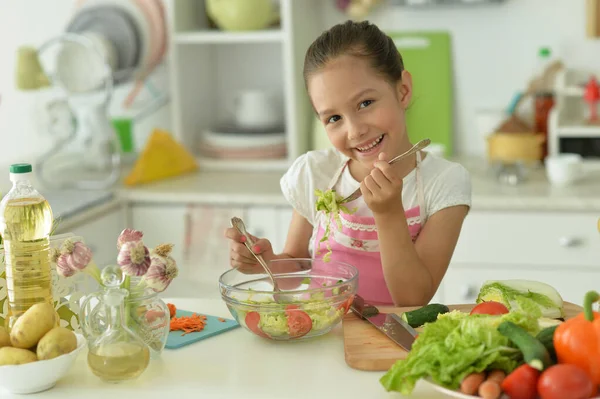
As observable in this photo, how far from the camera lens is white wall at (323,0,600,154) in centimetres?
302

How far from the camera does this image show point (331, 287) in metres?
1.35

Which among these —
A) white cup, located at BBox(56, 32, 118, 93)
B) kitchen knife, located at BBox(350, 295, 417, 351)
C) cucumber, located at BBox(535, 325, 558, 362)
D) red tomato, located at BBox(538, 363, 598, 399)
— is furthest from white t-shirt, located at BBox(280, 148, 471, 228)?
white cup, located at BBox(56, 32, 118, 93)

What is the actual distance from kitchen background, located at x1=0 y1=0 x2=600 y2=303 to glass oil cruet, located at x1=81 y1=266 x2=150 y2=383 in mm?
1360

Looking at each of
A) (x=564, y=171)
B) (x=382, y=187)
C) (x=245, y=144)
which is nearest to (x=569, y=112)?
(x=564, y=171)

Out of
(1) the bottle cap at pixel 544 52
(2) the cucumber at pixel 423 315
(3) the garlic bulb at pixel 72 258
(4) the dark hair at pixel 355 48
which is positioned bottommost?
(2) the cucumber at pixel 423 315

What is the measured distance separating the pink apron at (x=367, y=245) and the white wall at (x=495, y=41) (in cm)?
147

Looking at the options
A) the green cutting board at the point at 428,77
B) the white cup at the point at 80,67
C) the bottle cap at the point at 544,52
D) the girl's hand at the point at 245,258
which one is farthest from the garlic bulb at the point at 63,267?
the bottle cap at the point at 544,52

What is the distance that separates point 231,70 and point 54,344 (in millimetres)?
2242

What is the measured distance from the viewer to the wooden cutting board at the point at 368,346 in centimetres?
123

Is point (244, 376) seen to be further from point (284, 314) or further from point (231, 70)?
point (231, 70)

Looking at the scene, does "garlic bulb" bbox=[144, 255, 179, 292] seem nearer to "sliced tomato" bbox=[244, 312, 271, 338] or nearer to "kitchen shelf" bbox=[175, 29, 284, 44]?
"sliced tomato" bbox=[244, 312, 271, 338]

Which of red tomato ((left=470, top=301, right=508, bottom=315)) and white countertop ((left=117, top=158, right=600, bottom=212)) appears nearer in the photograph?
red tomato ((left=470, top=301, right=508, bottom=315))

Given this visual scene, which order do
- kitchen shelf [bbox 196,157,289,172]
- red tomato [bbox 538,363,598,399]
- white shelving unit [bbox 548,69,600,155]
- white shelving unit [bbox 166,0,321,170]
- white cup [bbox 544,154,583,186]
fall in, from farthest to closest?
kitchen shelf [bbox 196,157,289,172]
white shelving unit [bbox 166,0,321,170]
white shelving unit [bbox 548,69,600,155]
white cup [bbox 544,154,583,186]
red tomato [bbox 538,363,598,399]

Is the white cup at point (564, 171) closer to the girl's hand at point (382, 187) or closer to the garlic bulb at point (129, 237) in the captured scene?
the girl's hand at point (382, 187)
